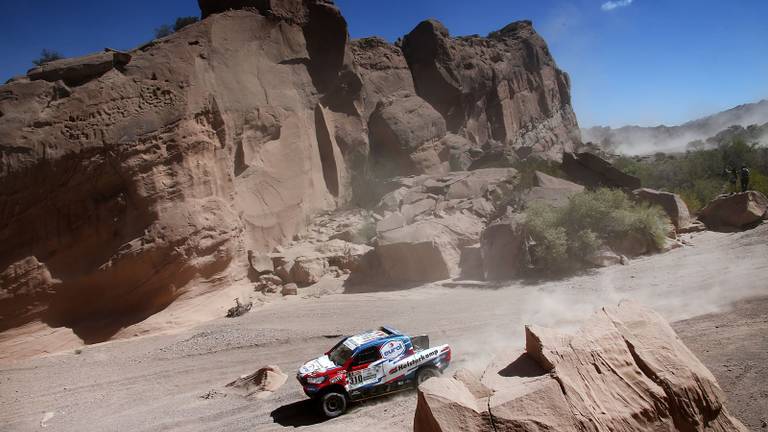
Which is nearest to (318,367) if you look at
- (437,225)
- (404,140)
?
(437,225)

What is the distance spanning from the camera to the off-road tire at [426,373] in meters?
9.93

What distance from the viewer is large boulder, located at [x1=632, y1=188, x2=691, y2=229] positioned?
2145 centimetres

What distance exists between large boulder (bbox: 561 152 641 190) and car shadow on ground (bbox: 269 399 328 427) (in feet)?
67.5

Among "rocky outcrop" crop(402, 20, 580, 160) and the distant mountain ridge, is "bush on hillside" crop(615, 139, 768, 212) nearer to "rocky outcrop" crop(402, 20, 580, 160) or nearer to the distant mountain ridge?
"rocky outcrop" crop(402, 20, 580, 160)

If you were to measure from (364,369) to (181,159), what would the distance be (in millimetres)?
11368

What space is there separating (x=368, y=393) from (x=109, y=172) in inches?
470

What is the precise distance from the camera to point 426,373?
10.0 metres

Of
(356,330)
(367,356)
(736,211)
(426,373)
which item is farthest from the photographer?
(736,211)

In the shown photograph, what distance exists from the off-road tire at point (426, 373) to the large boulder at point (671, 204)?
16.1 metres

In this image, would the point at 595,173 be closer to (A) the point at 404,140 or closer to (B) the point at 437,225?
(B) the point at 437,225

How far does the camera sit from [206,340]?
14.3m

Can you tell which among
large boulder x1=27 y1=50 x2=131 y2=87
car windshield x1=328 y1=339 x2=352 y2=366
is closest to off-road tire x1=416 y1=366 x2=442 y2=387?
car windshield x1=328 y1=339 x2=352 y2=366

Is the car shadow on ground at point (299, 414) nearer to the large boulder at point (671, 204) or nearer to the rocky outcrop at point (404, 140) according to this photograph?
the large boulder at point (671, 204)

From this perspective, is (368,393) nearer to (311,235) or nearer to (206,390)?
(206,390)
